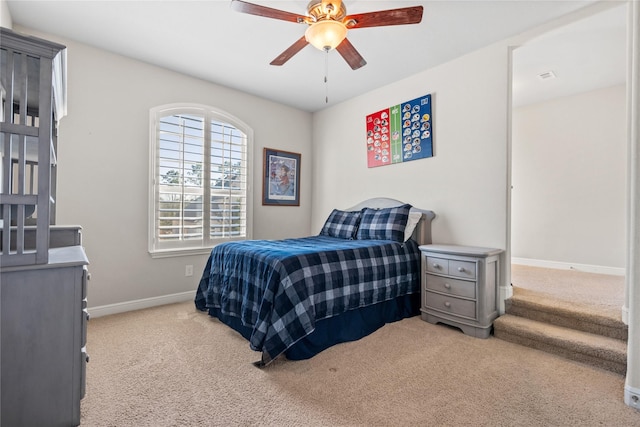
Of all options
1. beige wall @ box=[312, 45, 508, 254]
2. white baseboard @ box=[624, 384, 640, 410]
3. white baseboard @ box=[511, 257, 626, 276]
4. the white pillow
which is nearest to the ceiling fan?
beige wall @ box=[312, 45, 508, 254]

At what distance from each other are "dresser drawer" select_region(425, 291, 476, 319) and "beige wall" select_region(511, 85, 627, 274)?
2.64m

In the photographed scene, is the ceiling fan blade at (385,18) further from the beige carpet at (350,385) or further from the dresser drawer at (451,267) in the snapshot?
the beige carpet at (350,385)

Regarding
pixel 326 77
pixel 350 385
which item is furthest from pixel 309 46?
pixel 350 385

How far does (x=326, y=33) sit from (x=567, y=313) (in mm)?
2736

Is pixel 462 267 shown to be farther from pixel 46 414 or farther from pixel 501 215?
pixel 46 414

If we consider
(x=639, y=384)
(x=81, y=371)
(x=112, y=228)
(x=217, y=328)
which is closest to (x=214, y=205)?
(x=112, y=228)

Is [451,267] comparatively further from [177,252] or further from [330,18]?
[177,252]

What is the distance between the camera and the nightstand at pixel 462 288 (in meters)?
2.41

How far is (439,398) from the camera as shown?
5.31 feet

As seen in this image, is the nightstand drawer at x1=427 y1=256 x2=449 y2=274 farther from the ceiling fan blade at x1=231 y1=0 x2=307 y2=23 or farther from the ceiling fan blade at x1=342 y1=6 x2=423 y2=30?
the ceiling fan blade at x1=231 y1=0 x2=307 y2=23

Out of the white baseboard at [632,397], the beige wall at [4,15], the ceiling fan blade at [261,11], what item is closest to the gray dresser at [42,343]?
the ceiling fan blade at [261,11]

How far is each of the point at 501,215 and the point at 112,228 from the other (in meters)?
3.74

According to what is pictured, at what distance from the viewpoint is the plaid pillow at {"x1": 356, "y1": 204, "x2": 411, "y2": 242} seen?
3.01 metres

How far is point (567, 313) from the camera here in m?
2.29
